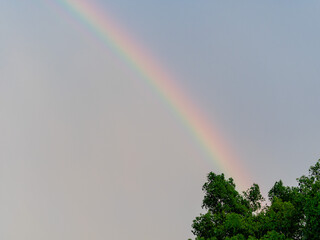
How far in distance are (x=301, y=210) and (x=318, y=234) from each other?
9.17 ft

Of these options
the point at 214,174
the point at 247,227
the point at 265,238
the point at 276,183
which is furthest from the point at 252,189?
the point at 265,238

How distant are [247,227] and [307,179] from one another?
5.54m

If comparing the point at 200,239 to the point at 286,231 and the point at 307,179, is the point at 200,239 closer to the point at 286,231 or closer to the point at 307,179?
the point at 286,231

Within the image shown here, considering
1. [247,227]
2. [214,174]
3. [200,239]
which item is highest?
[214,174]

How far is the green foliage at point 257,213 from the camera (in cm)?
2481

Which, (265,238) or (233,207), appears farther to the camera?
(233,207)

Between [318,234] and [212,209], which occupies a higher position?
[212,209]

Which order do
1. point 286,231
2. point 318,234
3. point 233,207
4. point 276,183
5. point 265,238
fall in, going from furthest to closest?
1. point 276,183
2. point 233,207
3. point 286,231
4. point 265,238
5. point 318,234

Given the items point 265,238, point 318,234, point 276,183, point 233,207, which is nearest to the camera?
point 318,234

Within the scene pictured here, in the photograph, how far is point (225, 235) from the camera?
2920cm

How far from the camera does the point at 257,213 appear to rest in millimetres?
33156

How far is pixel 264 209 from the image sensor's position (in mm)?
33094

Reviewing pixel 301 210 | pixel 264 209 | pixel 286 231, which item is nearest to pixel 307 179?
pixel 301 210

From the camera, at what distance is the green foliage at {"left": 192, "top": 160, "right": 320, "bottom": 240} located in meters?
24.8
